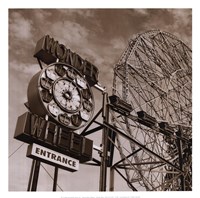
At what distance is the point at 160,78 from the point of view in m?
18.6

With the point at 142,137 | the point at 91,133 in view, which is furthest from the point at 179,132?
the point at 91,133

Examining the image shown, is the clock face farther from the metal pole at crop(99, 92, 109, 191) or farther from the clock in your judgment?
the metal pole at crop(99, 92, 109, 191)

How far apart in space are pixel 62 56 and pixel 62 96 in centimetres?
136

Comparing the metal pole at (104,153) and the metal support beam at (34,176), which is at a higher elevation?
the metal pole at (104,153)

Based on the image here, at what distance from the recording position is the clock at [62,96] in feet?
36.8

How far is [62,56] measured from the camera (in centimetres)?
1255

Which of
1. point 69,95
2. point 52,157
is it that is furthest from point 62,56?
point 52,157

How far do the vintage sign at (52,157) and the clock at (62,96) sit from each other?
1.03m

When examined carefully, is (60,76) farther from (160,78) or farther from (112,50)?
(160,78)

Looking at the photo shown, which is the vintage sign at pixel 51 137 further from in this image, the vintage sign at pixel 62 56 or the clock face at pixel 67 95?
the vintage sign at pixel 62 56

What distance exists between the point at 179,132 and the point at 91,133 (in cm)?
435

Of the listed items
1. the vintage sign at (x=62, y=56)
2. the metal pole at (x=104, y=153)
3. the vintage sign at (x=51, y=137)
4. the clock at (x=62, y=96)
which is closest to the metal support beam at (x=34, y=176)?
the vintage sign at (x=51, y=137)

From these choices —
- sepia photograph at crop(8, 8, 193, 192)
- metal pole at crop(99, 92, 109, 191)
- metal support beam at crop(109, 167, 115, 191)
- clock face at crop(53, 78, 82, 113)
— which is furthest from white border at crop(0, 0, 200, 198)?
metal support beam at crop(109, 167, 115, 191)
